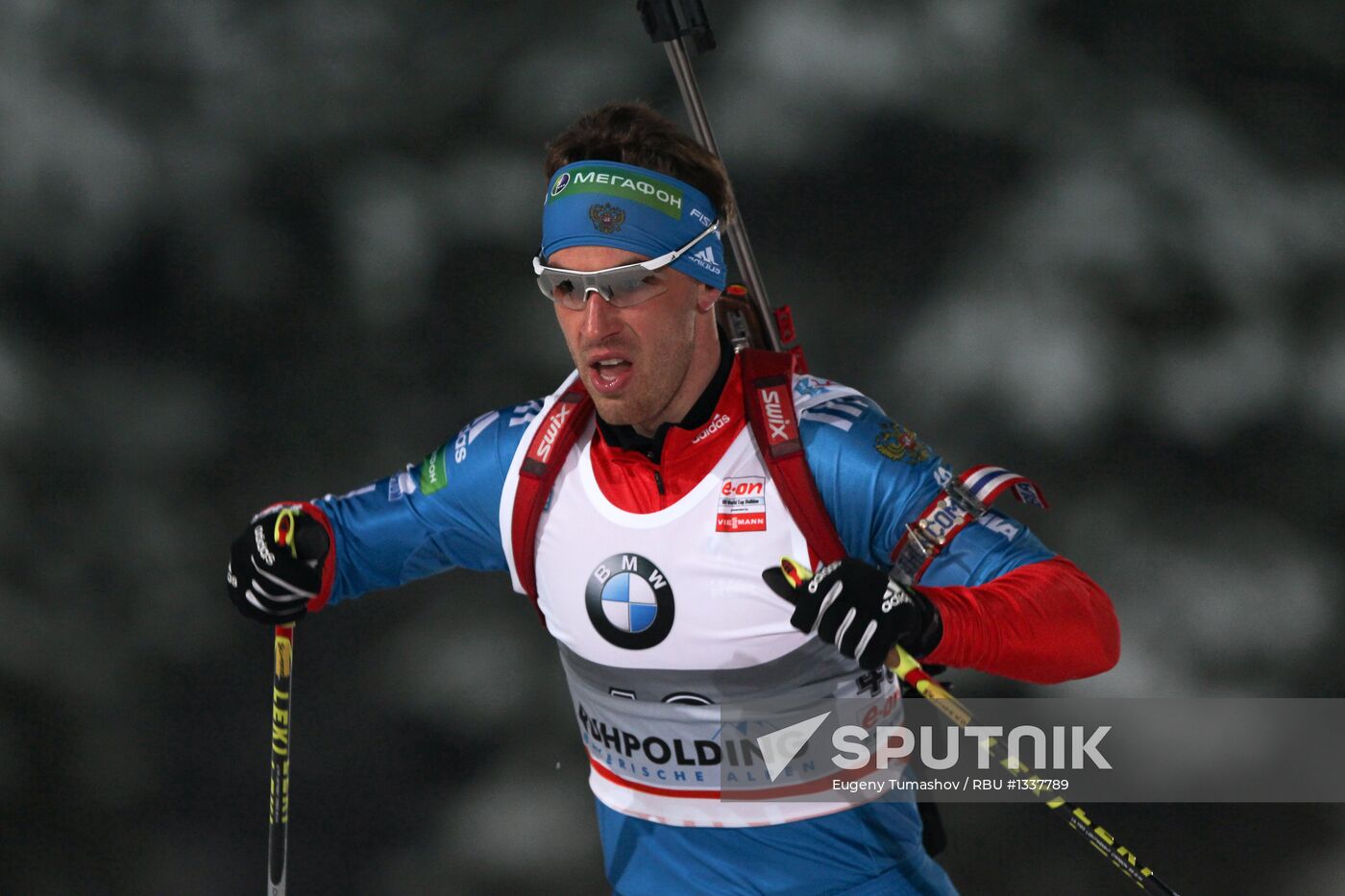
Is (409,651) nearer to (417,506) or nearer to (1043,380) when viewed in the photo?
(417,506)

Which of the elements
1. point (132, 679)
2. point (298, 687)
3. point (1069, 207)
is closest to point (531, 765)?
point (298, 687)

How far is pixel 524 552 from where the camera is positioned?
2.55 metres

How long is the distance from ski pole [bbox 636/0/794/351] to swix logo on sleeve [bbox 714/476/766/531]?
0.48 m

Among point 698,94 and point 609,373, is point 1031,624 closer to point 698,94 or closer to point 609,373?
point 609,373

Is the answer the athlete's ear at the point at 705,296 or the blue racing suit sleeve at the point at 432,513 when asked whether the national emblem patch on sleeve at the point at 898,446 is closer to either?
the athlete's ear at the point at 705,296

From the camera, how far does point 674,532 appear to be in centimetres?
240

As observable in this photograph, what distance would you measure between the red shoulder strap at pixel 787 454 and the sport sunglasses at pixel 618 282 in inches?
9.5

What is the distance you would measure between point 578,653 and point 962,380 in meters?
1.51

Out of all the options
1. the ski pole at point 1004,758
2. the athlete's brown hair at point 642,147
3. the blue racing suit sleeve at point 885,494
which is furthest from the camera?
the athlete's brown hair at point 642,147

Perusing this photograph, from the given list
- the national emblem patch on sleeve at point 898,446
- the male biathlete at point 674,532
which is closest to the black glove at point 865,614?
the male biathlete at point 674,532

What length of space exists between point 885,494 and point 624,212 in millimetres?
620

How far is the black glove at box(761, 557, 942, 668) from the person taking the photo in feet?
6.55

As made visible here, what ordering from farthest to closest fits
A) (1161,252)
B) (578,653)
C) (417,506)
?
(1161,252)
(417,506)
(578,653)

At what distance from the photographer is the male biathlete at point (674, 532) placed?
7.63 ft
